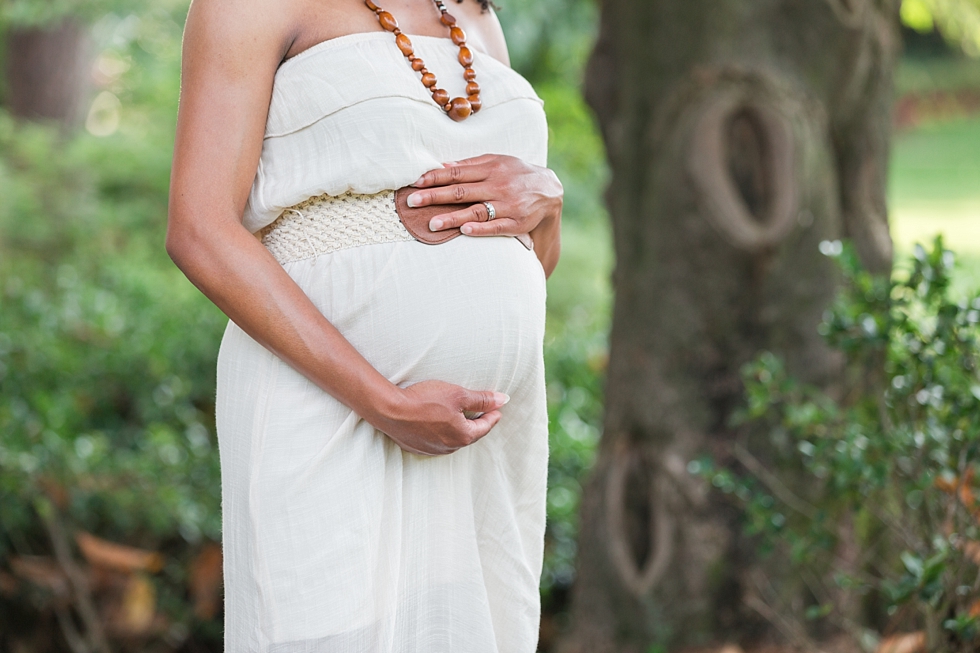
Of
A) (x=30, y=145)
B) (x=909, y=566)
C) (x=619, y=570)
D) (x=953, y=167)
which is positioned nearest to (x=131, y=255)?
(x=30, y=145)

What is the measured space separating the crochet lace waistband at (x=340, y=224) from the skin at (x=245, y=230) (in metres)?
0.06

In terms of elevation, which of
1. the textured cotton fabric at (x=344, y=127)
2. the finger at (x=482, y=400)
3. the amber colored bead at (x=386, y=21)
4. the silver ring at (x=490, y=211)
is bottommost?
the finger at (x=482, y=400)

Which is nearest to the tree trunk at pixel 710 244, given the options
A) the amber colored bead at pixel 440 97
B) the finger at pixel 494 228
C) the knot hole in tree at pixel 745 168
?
the knot hole in tree at pixel 745 168

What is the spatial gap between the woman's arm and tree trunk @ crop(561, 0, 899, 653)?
179cm

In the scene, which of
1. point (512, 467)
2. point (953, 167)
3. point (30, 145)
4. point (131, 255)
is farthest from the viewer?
point (953, 167)

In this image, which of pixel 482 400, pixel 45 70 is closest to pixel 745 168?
pixel 482 400

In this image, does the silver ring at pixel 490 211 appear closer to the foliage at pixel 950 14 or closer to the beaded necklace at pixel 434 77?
the beaded necklace at pixel 434 77

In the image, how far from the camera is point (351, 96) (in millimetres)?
1561

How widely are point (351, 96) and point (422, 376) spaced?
0.46 metres

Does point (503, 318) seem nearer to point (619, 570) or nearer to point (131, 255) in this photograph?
point (619, 570)

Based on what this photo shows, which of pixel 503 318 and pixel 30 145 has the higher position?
pixel 30 145

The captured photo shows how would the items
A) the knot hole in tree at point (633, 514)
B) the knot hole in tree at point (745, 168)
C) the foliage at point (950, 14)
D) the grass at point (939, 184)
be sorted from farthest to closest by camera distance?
the grass at point (939, 184) → the foliage at point (950, 14) → the knot hole in tree at point (633, 514) → the knot hole in tree at point (745, 168)

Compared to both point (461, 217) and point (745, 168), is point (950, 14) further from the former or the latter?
point (461, 217)

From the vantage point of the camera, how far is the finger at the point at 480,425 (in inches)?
62.2
